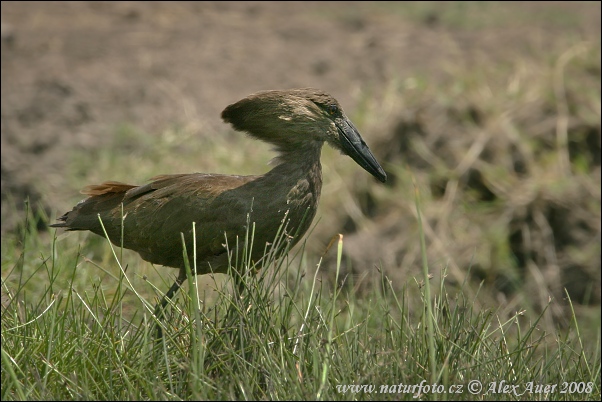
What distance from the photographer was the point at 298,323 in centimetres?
375

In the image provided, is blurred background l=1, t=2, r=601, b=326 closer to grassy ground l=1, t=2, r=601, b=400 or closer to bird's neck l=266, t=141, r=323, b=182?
grassy ground l=1, t=2, r=601, b=400

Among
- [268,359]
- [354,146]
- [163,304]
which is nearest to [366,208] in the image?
[354,146]

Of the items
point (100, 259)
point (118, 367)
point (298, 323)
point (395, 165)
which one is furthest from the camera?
point (395, 165)

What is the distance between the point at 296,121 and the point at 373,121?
343cm

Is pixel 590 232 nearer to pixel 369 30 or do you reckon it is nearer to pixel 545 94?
pixel 545 94

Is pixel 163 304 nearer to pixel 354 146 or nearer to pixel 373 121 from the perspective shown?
pixel 354 146

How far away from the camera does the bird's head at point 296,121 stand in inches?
177

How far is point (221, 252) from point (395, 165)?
3392 mm

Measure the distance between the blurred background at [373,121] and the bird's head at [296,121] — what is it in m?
1.27

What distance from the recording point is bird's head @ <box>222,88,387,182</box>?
4.50 metres

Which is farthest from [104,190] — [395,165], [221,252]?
[395,165]

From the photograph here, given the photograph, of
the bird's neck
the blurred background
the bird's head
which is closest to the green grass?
the bird's neck

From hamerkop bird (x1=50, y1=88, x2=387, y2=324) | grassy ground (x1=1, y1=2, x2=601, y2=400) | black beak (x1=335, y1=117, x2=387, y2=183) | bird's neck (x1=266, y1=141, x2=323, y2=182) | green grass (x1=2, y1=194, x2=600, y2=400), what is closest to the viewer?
green grass (x1=2, y1=194, x2=600, y2=400)

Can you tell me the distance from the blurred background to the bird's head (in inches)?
50.2
